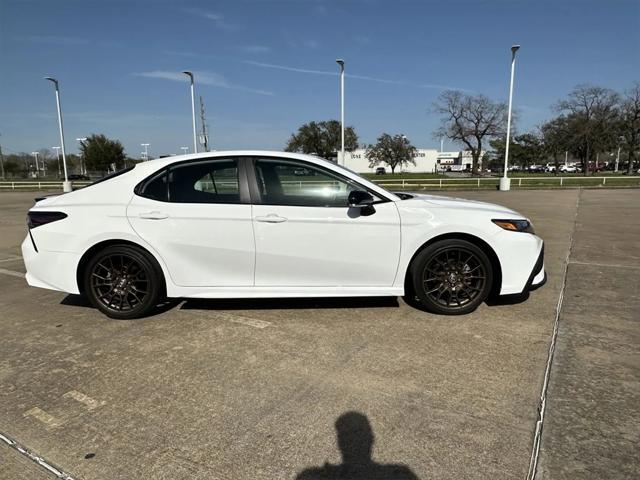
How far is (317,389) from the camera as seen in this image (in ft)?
9.38

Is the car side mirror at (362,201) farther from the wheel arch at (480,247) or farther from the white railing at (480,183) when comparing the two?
A: the white railing at (480,183)

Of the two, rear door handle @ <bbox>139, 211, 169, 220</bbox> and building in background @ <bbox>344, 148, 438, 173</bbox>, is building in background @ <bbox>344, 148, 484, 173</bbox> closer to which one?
building in background @ <bbox>344, 148, 438, 173</bbox>

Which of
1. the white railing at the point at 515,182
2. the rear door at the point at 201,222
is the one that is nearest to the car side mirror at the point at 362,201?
the rear door at the point at 201,222

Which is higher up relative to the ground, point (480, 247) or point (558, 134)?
point (558, 134)

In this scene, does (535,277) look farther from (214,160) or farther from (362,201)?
(214,160)

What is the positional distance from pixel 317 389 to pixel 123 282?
2337mm

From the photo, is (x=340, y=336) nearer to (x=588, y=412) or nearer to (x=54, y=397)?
(x=588, y=412)

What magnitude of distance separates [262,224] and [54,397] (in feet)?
6.59

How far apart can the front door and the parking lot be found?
429mm

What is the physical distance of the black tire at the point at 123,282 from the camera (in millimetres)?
4059

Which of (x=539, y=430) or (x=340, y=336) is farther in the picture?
(x=340, y=336)

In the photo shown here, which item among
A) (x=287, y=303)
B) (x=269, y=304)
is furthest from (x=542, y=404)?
(x=269, y=304)

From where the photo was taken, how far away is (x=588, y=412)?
8.32ft

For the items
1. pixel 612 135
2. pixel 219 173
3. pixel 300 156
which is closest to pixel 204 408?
pixel 219 173
